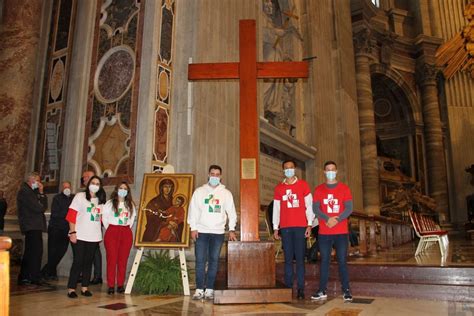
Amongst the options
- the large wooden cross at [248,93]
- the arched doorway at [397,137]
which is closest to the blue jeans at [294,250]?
the large wooden cross at [248,93]

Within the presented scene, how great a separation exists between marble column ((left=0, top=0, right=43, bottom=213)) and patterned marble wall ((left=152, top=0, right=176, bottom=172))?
2695 mm

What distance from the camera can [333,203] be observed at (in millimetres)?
5363

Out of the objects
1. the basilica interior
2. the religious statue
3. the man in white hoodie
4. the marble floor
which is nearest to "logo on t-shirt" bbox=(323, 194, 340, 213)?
the basilica interior

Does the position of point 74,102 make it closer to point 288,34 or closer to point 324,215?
point 324,215

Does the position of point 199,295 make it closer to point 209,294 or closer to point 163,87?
point 209,294

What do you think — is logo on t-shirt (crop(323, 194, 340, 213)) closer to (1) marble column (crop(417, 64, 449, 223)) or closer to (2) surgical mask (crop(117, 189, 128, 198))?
(2) surgical mask (crop(117, 189, 128, 198))

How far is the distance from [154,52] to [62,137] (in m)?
2.49

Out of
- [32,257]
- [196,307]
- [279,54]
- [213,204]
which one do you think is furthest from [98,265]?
[279,54]

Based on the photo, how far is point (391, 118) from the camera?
83.1 ft

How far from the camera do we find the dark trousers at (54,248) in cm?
676

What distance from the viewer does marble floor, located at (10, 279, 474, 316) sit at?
4293 millimetres

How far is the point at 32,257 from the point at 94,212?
4.99ft

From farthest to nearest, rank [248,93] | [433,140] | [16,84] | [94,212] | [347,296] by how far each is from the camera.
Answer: [433,140] → [16,84] → [248,93] → [94,212] → [347,296]

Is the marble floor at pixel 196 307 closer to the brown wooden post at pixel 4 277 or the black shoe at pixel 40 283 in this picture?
the black shoe at pixel 40 283
